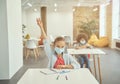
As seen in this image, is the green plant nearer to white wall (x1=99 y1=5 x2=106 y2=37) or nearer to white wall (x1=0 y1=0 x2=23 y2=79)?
white wall (x1=99 y1=5 x2=106 y2=37)

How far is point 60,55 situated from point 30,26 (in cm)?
1359

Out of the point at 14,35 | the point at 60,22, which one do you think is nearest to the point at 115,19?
the point at 60,22

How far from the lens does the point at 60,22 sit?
1634 centimetres

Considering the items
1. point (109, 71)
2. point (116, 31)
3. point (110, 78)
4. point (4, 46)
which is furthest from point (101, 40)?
point (4, 46)

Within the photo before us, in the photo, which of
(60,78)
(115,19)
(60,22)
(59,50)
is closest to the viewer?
(60,78)

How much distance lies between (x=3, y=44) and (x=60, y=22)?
1115 centimetres

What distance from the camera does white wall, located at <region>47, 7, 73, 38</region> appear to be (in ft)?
53.0

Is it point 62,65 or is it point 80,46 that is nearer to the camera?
point 62,65

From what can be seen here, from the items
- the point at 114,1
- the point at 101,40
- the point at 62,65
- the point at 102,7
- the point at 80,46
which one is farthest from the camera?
the point at 102,7

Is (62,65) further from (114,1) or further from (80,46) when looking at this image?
(114,1)

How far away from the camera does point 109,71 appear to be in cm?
642

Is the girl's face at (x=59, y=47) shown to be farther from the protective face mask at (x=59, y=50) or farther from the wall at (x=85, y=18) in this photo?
the wall at (x=85, y=18)

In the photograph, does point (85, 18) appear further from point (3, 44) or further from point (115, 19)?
point (3, 44)

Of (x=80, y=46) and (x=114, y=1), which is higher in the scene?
(x=114, y=1)
